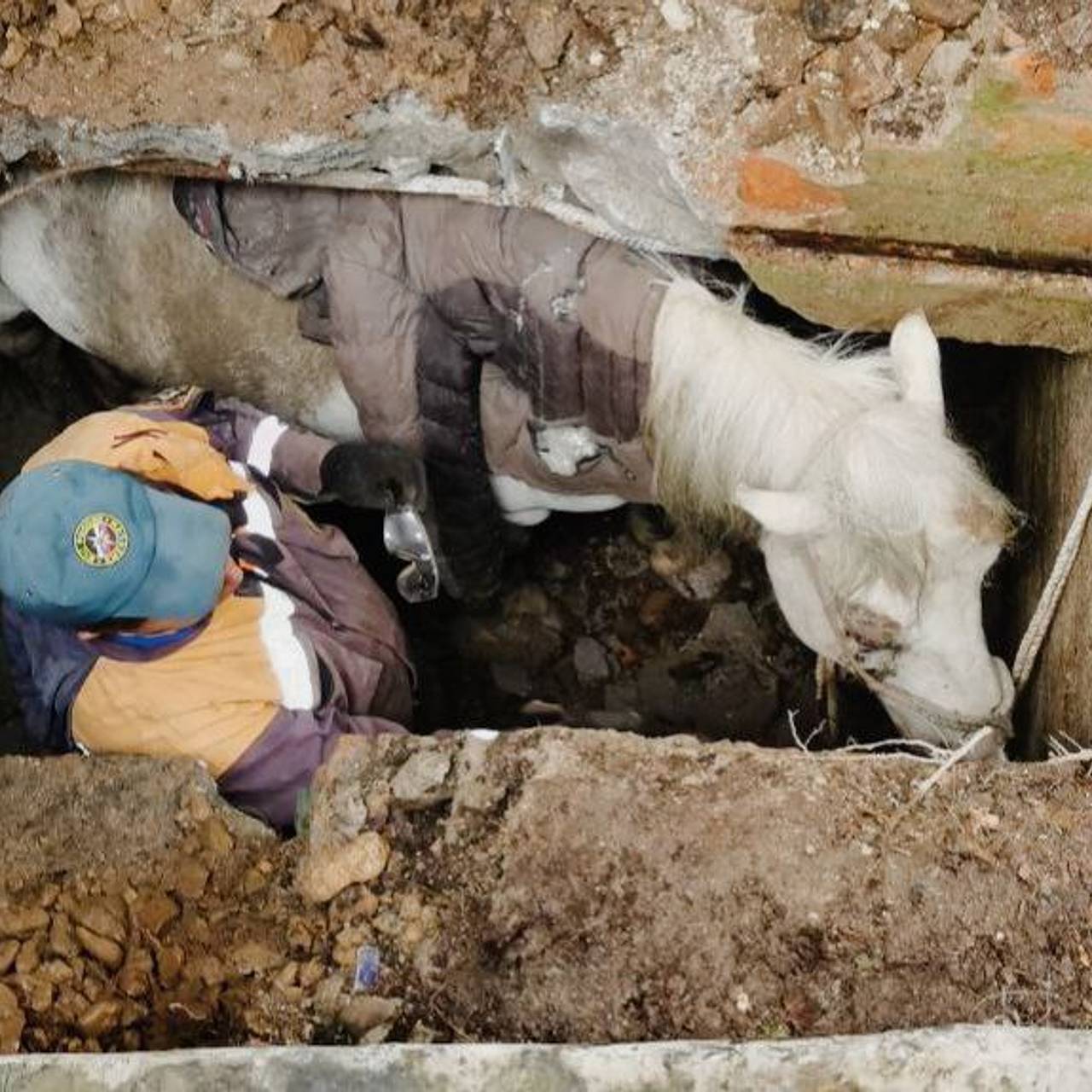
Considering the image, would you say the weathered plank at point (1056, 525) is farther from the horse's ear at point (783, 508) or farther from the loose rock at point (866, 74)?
the loose rock at point (866, 74)

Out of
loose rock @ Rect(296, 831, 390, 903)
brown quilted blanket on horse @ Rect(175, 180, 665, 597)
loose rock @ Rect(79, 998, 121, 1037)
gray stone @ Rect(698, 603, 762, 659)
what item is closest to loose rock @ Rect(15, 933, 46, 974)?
loose rock @ Rect(79, 998, 121, 1037)

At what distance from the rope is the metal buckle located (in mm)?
1556

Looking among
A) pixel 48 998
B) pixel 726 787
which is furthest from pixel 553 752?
pixel 48 998

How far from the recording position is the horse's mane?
3.02 metres

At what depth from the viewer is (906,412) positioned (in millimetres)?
3135

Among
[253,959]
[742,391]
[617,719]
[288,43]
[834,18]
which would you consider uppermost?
[288,43]

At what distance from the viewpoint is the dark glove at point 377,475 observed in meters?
3.69

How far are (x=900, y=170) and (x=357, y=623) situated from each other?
1.77 m

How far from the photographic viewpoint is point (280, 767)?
3.13 metres

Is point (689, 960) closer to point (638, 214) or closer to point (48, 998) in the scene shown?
point (48, 998)

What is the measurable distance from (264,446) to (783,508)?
1.46 meters

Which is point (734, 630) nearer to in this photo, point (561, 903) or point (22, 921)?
point (561, 903)

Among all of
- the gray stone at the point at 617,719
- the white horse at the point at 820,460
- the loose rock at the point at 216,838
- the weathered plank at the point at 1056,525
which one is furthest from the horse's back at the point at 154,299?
the weathered plank at the point at 1056,525

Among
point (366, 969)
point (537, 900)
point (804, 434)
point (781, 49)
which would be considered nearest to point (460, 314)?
point (804, 434)
